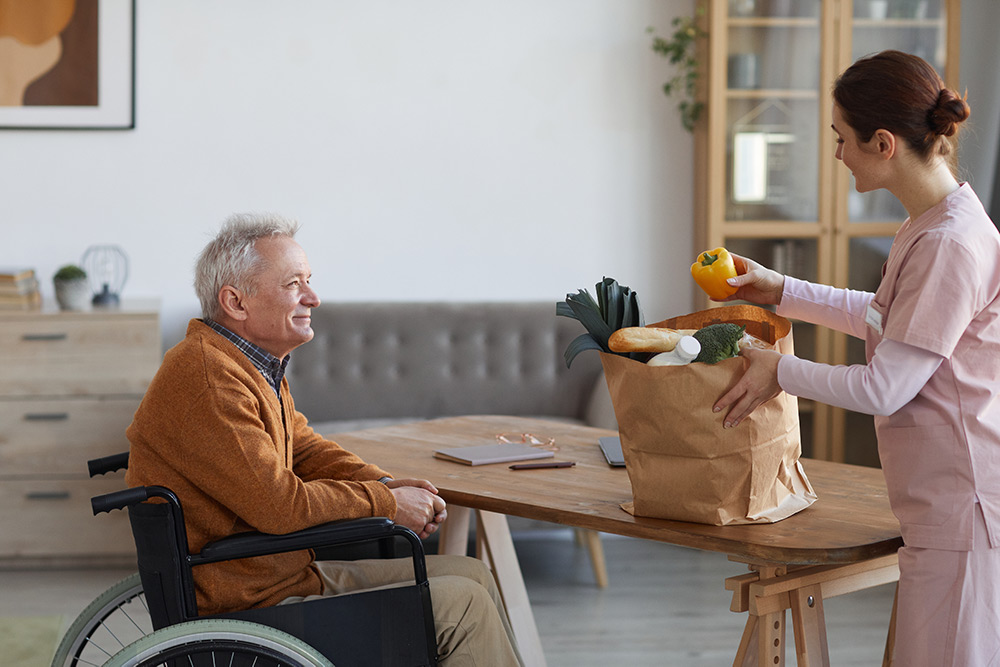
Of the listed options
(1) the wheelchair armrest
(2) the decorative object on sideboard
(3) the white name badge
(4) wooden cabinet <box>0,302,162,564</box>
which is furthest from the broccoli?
(2) the decorative object on sideboard

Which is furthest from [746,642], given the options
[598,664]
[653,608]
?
[653,608]

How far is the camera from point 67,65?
13.2ft

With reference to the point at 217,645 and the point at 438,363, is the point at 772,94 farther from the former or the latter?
the point at 217,645

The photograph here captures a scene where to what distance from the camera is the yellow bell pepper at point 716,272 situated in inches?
71.8

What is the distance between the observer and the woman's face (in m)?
1.55

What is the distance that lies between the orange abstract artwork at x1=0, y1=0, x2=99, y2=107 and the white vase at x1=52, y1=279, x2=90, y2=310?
795 mm

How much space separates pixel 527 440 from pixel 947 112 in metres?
1.15

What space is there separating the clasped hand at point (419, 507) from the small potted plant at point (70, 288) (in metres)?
2.27

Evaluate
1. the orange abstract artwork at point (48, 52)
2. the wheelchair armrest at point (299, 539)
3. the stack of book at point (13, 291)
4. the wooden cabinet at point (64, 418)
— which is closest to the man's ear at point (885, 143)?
the wheelchair armrest at point (299, 539)

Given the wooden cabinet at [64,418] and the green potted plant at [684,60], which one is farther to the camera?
the green potted plant at [684,60]

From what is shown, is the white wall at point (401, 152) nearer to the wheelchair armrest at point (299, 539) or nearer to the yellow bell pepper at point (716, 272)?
the yellow bell pepper at point (716, 272)

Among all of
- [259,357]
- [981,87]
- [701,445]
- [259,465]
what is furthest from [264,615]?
[981,87]

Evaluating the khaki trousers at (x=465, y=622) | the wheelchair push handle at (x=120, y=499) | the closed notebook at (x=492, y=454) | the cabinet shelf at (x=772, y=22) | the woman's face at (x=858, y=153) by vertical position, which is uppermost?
the cabinet shelf at (x=772, y=22)

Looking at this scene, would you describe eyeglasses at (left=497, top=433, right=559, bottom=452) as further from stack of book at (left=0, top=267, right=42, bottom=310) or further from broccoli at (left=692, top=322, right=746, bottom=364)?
stack of book at (left=0, top=267, right=42, bottom=310)
